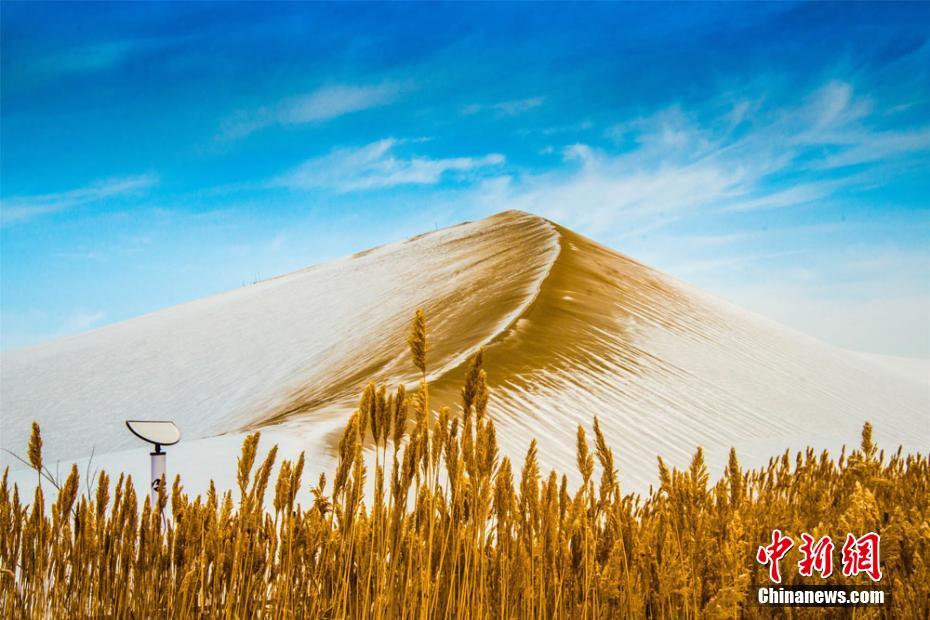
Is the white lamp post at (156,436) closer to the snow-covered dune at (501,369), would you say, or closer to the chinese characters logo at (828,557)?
the snow-covered dune at (501,369)

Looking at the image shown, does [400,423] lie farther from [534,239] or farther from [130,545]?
[534,239]

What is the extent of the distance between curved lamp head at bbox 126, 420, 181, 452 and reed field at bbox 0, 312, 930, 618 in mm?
1207

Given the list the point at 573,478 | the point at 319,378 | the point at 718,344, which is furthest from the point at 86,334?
the point at 573,478

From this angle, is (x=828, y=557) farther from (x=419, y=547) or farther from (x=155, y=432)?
(x=155, y=432)

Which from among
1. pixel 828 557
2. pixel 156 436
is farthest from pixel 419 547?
pixel 156 436

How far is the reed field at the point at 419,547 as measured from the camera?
1866mm

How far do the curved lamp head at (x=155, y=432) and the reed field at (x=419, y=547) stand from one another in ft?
3.96

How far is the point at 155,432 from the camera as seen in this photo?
376 centimetres

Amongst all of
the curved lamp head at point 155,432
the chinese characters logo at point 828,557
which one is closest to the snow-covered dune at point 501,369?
the curved lamp head at point 155,432

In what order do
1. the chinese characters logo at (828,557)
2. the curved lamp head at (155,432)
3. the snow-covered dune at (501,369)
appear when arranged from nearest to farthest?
the chinese characters logo at (828,557) < the curved lamp head at (155,432) < the snow-covered dune at (501,369)

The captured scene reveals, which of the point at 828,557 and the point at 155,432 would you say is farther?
the point at 155,432

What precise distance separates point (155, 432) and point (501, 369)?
22.6 ft

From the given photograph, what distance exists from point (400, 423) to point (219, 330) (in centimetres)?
2585

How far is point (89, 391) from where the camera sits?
21.7 meters
